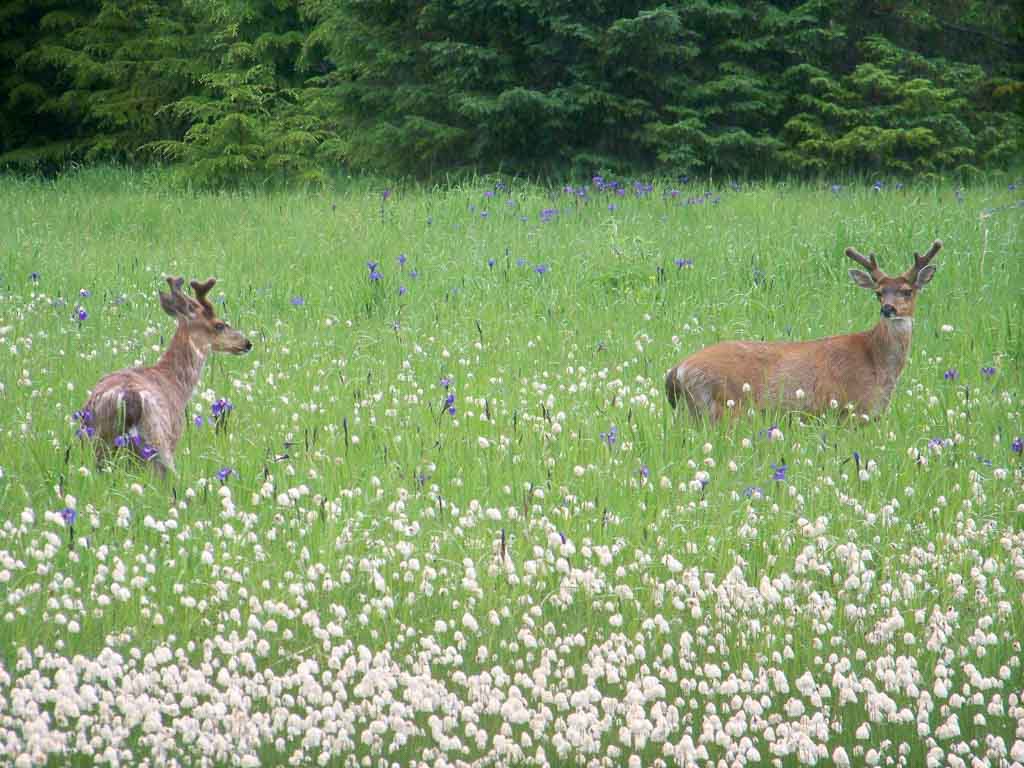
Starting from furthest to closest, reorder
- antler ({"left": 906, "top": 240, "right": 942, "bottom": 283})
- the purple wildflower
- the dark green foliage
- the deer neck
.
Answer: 1. the dark green foliage
2. antler ({"left": 906, "top": 240, "right": 942, "bottom": 283})
3. the deer neck
4. the purple wildflower

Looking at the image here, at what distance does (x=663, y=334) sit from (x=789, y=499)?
12.7 ft

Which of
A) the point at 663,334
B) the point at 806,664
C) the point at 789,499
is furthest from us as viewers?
the point at 663,334

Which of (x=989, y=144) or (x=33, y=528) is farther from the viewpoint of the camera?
(x=989, y=144)

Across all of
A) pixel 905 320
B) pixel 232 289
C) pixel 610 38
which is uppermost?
pixel 610 38

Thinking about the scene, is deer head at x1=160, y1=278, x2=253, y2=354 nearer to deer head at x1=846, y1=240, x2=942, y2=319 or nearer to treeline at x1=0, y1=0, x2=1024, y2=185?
deer head at x1=846, y1=240, x2=942, y2=319

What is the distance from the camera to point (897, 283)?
28.9 ft

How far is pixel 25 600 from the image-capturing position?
4.80 meters

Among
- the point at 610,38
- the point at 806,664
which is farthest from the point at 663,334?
the point at 610,38

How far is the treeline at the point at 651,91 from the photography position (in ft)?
61.6

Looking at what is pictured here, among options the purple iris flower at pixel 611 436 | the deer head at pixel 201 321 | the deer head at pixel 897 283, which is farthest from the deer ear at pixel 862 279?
the deer head at pixel 201 321

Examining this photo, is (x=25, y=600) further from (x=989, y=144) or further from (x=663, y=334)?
(x=989, y=144)

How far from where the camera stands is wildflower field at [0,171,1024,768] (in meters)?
4.10

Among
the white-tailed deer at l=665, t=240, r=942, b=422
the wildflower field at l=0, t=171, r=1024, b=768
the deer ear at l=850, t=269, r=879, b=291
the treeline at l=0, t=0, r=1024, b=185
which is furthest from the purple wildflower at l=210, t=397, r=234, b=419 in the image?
the treeline at l=0, t=0, r=1024, b=185

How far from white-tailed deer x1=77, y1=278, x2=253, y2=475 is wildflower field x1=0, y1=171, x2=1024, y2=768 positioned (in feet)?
0.58
